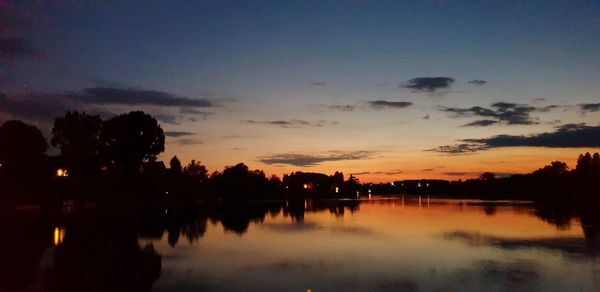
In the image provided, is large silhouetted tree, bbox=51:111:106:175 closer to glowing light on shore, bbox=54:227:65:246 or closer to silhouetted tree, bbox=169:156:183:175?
silhouetted tree, bbox=169:156:183:175

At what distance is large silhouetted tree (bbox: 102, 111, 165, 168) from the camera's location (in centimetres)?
9069

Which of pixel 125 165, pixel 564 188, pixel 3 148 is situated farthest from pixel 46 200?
pixel 564 188

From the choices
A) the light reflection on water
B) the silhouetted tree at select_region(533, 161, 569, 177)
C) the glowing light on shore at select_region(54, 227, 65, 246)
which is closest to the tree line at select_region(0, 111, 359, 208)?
the glowing light on shore at select_region(54, 227, 65, 246)

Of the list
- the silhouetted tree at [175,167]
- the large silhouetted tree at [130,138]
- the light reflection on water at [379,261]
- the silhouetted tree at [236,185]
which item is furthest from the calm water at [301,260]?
the silhouetted tree at [236,185]

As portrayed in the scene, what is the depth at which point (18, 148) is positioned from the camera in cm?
6531

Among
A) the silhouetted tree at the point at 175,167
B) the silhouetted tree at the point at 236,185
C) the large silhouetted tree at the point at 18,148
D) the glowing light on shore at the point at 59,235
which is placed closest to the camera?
the glowing light on shore at the point at 59,235

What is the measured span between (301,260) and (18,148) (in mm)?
52561

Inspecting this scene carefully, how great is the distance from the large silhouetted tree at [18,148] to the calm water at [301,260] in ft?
78.3

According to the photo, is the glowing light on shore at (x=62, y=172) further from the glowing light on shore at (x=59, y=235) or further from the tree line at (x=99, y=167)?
the glowing light on shore at (x=59, y=235)

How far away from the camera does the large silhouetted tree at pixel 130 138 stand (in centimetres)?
9069

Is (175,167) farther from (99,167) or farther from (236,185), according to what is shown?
(99,167)

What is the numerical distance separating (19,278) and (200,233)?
66.3 ft

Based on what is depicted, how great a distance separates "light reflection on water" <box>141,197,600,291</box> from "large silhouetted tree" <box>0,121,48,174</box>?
108 ft

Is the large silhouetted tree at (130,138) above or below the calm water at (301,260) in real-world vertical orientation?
above
